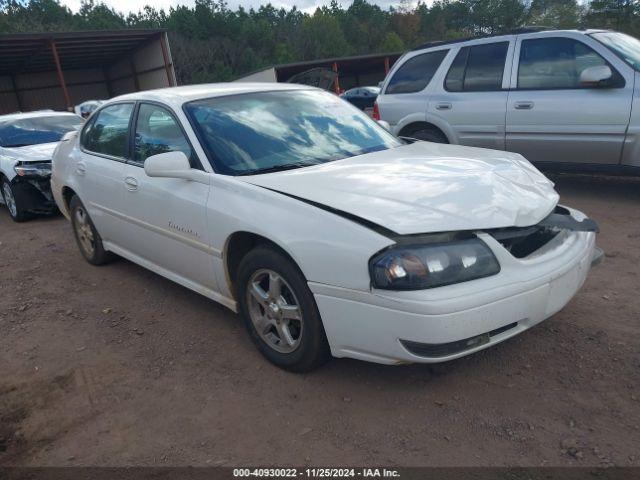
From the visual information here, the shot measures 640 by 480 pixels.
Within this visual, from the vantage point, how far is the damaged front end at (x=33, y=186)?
7.41 metres

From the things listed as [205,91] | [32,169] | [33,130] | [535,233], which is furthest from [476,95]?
[33,130]

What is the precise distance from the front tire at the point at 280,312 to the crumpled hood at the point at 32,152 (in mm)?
5542

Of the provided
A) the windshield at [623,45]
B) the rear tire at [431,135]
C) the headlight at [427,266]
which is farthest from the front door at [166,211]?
the windshield at [623,45]

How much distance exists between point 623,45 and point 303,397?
530 cm

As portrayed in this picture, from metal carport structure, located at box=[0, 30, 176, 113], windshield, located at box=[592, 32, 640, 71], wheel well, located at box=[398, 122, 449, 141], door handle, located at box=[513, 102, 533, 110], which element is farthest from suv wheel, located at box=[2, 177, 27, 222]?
Result: metal carport structure, located at box=[0, 30, 176, 113]

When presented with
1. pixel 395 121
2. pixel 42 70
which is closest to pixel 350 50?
pixel 42 70

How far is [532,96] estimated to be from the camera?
6188 mm

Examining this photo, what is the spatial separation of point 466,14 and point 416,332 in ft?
333

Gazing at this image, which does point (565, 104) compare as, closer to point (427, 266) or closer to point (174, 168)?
point (427, 266)

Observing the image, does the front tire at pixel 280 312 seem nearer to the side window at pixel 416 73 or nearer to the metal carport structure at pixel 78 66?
the side window at pixel 416 73

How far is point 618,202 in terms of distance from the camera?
596cm

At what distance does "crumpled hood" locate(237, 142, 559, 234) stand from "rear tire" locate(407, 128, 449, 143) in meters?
3.59

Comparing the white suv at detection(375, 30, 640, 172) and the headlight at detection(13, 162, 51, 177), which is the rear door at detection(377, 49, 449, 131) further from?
the headlight at detection(13, 162, 51, 177)

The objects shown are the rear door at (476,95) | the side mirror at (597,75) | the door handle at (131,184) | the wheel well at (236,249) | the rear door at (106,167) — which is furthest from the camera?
the rear door at (476,95)
